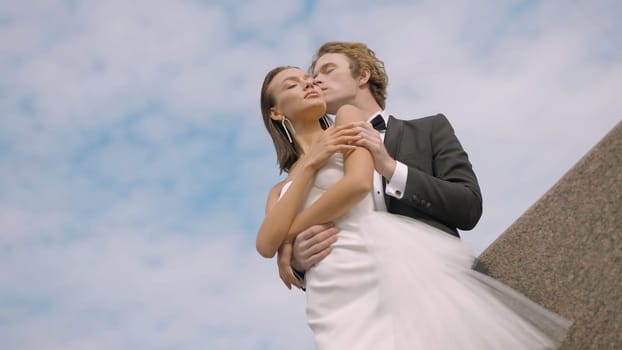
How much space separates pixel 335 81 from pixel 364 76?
0.25 meters

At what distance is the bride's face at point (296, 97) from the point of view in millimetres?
4355

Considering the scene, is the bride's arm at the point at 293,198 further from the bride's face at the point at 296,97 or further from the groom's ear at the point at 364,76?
the groom's ear at the point at 364,76

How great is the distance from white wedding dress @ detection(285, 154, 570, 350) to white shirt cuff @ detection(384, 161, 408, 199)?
17cm

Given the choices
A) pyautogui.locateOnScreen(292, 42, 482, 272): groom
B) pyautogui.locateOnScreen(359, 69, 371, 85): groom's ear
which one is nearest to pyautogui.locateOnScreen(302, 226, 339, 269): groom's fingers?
pyautogui.locateOnScreen(292, 42, 482, 272): groom

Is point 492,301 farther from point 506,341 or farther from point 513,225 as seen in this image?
point 513,225

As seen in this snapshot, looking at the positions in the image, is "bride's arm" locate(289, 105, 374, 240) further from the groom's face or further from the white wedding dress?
the groom's face

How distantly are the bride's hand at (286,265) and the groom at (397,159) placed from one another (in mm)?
37

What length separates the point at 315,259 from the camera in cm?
369

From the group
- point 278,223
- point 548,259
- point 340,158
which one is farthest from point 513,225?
point 278,223

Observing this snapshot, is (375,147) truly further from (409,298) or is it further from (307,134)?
(409,298)

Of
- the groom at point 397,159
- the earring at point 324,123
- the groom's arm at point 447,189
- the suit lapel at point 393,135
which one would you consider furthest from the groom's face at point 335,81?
the groom's arm at point 447,189

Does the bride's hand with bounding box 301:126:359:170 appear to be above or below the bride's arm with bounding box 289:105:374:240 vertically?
above

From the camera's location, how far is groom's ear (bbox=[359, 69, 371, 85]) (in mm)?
4879

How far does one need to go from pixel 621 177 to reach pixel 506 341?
0.99m
